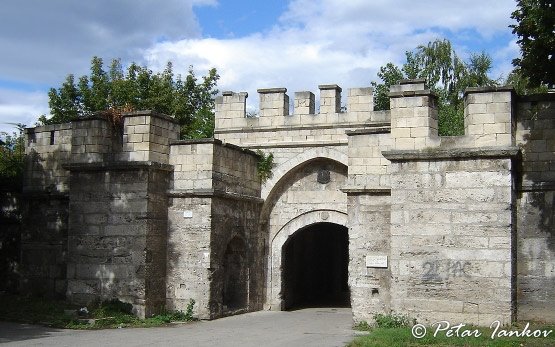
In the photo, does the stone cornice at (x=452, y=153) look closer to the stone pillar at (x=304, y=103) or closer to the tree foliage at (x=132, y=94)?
the stone pillar at (x=304, y=103)

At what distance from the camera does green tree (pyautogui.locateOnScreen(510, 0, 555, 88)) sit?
9.77 m

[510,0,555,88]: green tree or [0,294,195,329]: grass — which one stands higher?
[510,0,555,88]: green tree

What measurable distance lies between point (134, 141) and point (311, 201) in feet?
14.0

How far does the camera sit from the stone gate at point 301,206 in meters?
10.8

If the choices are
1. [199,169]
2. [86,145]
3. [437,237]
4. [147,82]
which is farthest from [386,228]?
[147,82]

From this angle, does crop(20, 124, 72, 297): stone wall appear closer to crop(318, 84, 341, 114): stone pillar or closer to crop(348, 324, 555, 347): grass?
crop(318, 84, 341, 114): stone pillar

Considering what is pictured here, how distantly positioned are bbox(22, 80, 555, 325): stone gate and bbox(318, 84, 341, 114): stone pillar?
3cm

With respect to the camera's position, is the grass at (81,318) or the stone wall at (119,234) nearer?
the grass at (81,318)

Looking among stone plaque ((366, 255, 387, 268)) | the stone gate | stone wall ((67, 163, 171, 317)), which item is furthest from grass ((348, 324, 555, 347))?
stone wall ((67, 163, 171, 317))

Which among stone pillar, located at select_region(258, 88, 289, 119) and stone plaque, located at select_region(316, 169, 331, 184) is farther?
stone pillar, located at select_region(258, 88, 289, 119)

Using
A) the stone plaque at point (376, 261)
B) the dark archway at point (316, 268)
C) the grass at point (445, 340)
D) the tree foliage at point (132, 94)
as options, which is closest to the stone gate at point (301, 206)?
the stone plaque at point (376, 261)

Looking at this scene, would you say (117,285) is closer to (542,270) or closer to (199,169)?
(199,169)

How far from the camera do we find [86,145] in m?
13.3

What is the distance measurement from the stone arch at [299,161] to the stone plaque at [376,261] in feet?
9.99
